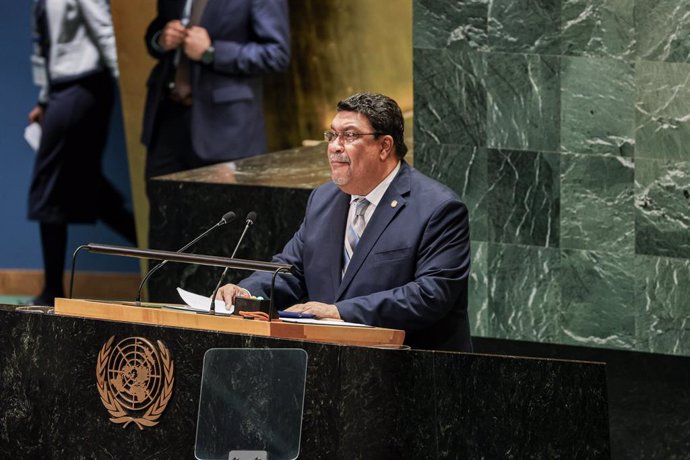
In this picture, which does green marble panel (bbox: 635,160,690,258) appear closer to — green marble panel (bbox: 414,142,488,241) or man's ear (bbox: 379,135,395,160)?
green marble panel (bbox: 414,142,488,241)

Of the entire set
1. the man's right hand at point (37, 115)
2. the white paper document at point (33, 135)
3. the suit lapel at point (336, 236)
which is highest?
the man's right hand at point (37, 115)

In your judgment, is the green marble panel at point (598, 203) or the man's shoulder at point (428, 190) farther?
the green marble panel at point (598, 203)

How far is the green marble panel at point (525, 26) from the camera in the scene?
7180 millimetres

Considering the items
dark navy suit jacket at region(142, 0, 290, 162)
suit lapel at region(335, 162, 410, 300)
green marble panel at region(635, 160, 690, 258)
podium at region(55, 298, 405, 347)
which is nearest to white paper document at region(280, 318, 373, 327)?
podium at region(55, 298, 405, 347)

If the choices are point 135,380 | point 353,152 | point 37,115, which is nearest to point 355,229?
point 353,152

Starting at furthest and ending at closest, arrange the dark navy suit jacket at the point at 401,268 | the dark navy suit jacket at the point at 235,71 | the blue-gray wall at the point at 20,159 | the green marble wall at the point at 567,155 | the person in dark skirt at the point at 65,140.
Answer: the blue-gray wall at the point at 20,159, the person in dark skirt at the point at 65,140, the dark navy suit jacket at the point at 235,71, the green marble wall at the point at 567,155, the dark navy suit jacket at the point at 401,268

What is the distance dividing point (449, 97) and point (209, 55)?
5.60 ft

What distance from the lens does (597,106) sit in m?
7.10

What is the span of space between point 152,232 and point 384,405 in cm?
383

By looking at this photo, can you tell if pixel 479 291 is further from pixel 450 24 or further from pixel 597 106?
pixel 450 24

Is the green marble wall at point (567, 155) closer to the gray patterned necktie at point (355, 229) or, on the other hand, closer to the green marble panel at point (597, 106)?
the green marble panel at point (597, 106)

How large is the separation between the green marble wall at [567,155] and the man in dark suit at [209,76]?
3.70 ft

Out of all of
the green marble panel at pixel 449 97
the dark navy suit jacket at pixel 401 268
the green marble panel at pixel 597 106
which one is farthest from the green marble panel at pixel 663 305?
the dark navy suit jacket at pixel 401 268

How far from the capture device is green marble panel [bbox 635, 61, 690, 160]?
6883 mm
